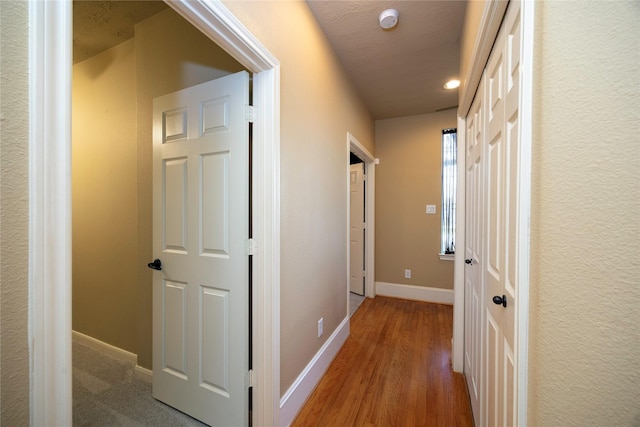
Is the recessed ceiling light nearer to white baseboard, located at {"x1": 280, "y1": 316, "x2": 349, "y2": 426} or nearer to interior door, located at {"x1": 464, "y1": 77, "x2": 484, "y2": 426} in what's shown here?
interior door, located at {"x1": 464, "y1": 77, "x2": 484, "y2": 426}

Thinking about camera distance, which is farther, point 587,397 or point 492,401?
point 492,401

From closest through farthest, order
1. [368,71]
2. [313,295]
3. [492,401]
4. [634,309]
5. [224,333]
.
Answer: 1. [634,309]
2. [492,401]
3. [224,333]
4. [313,295]
5. [368,71]

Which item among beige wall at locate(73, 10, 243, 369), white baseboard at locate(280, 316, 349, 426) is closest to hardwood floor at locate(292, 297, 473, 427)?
white baseboard at locate(280, 316, 349, 426)

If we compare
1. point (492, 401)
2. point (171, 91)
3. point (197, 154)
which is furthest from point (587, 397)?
point (171, 91)

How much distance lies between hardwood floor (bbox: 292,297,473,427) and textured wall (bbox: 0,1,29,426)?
1.47 meters

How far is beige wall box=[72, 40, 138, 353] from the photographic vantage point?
2033mm

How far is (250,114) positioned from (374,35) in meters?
1.39

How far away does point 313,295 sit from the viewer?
1847mm

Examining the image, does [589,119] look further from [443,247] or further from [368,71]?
[443,247]

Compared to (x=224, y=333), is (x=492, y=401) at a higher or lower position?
lower

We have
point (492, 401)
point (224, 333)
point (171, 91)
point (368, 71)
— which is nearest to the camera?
point (492, 401)

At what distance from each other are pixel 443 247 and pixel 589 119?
131 inches

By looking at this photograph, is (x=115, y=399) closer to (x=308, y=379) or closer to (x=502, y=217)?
(x=308, y=379)

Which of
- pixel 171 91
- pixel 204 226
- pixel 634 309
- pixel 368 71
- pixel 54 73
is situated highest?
pixel 368 71
